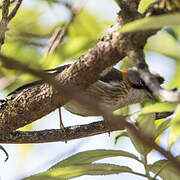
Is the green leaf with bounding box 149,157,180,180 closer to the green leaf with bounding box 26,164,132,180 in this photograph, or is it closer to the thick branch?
the green leaf with bounding box 26,164,132,180

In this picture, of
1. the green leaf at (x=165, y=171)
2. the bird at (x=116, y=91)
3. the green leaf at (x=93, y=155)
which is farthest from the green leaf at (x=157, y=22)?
the bird at (x=116, y=91)

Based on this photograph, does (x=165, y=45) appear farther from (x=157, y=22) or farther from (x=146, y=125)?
(x=157, y=22)

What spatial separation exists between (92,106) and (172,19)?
13.1 inches

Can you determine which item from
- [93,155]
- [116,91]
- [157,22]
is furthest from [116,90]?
[157,22]

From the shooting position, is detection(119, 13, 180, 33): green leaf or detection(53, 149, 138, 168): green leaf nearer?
detection(119, 13, 180, 33): green leaf

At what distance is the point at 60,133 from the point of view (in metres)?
2.40

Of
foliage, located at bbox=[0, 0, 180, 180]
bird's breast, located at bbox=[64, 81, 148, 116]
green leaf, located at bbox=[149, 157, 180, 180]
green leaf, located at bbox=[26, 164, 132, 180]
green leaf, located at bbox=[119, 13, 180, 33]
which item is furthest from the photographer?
bird's breast, located at bbox=[64, 81, 148, 116]

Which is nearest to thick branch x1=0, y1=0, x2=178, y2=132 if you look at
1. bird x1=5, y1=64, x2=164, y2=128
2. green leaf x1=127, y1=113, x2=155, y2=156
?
green leaf x1=127, y1=113, x2=155, y2=156

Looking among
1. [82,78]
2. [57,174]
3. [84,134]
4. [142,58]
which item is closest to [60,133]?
[84,134]

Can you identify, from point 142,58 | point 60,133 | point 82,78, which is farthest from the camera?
point 60,133

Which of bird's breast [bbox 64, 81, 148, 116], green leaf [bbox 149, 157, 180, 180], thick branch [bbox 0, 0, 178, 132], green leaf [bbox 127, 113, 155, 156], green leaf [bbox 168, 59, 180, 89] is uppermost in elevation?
bird's breast [bbox 64, 81, 148, 116]

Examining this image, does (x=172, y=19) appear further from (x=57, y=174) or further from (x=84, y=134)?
(x=84, y=134)

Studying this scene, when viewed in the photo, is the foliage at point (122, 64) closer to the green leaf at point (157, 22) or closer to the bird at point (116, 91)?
the green leaf at point (157, 22)

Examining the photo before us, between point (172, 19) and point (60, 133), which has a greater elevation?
point (60, 133)
